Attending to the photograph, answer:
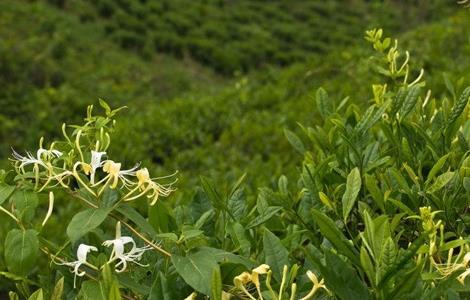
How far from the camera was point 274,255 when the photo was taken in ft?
3.87

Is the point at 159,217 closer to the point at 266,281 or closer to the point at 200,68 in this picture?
the point at 266,281

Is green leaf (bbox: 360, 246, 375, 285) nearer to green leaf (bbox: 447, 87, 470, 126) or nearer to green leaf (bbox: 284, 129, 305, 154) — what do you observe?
green leaf (bbox: 447, 87, 470, 126)

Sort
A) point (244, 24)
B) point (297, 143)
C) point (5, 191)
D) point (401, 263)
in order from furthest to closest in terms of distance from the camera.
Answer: point (244, 24)
point (297, 143)
point (5, 191)
point (401, 263)

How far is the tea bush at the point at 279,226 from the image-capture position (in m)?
1.04

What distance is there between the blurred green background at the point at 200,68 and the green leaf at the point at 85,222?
4.55ft

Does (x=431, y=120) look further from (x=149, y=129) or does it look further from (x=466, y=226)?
(x=149, y=129)

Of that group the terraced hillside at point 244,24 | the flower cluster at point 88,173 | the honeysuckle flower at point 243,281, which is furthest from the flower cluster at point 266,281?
the terraced hillside at point 244,24

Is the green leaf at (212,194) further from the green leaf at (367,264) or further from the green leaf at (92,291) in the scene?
the green leaf at (367,264)

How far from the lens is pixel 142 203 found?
283cm

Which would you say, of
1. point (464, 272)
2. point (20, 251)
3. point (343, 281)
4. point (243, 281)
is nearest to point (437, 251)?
point (464, 272)

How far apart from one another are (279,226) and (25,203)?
22.0 inches

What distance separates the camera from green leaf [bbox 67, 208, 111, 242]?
1103 millimetres

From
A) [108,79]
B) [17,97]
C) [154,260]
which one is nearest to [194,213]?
[154,260]

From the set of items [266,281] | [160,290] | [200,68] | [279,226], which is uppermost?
[266,281]
